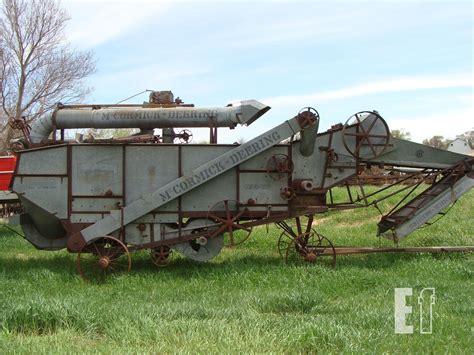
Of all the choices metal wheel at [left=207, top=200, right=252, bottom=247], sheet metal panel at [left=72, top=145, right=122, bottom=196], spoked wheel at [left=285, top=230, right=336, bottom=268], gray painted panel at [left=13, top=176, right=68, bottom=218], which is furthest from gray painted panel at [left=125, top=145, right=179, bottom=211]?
spoked wheel at [left=285, top=230, right=336, bottom=268]

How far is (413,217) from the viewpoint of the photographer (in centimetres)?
1030

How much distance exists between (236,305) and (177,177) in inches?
135

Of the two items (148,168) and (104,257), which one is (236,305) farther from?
(148,168)

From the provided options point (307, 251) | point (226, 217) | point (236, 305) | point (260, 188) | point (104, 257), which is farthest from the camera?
point (307, 251)

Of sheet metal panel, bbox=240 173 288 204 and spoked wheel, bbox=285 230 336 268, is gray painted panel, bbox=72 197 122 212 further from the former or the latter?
spoked wheel, bbox=285 230 336 268

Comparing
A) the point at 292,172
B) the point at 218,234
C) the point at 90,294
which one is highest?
the point at 292,172

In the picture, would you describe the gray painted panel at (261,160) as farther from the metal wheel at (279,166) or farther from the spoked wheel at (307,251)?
the spoked wheel at (307,251)

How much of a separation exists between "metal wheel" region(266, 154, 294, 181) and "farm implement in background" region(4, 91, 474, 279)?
2cm

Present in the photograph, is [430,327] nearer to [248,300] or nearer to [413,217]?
[248,300]

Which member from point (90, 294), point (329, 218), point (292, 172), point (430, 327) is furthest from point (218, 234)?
point (329, 218)

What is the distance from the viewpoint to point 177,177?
9.77 meters

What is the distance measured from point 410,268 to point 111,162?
590 centimetres

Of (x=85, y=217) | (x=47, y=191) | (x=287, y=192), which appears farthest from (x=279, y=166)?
(x=47, y=191)

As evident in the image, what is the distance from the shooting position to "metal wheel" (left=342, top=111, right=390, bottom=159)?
1002 cm
